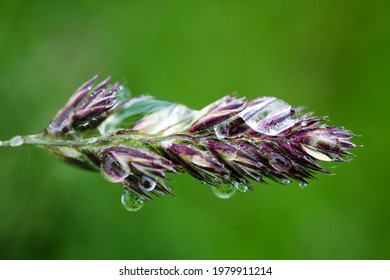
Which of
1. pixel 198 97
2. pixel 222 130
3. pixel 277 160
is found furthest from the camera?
pixel 198 97

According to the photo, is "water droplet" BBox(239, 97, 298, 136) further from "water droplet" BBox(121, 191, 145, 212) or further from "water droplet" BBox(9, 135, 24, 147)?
"water droplet" BBox(9, 135, 24, 147)

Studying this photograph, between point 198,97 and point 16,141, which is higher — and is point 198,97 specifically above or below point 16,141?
above

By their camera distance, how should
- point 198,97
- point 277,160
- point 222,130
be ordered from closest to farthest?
point 277,160 < point 222,130 < point 198,97

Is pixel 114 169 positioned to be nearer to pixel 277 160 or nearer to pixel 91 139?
pixel 91 139

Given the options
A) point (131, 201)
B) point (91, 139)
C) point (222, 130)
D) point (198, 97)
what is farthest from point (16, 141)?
point (198, 97)

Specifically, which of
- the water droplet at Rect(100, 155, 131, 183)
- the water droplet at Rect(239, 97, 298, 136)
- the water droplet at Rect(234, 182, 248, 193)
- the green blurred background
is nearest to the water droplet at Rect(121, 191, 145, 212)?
the water droplet at Rect(100, 155, 131, 183)

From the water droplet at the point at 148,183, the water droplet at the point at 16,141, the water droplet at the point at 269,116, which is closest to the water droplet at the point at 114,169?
the water droplet at the point at 148,183

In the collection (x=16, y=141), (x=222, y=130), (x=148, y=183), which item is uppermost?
(x=222, y=130)

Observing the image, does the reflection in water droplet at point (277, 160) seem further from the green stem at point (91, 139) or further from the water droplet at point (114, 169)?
the water droplet at point (114, 169)

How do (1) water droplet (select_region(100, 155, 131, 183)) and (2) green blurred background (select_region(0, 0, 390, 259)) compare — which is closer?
(1) water droplet (select_region(100, 155, 131, 183))
